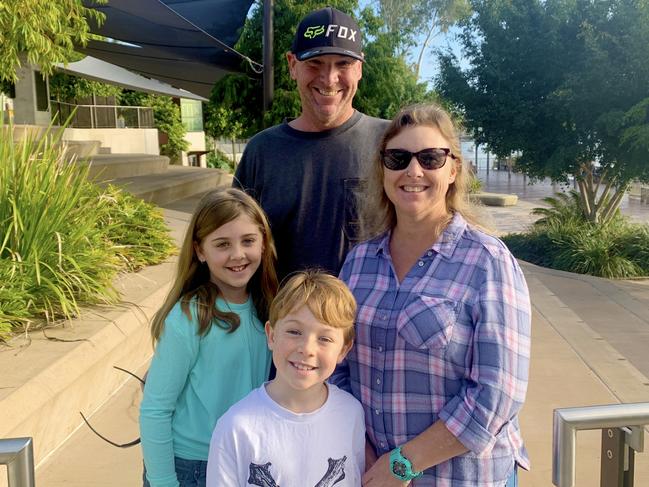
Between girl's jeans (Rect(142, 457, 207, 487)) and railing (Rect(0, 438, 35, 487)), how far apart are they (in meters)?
0.49

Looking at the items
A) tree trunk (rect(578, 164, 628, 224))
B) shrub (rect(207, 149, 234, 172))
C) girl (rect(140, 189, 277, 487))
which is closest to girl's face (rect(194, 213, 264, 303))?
girl (rect(140, 189, 277, 487))

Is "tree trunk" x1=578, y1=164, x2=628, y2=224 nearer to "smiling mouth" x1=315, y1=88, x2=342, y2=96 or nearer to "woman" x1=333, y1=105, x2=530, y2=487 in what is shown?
"smiling mouth" x1=315, y1=88, x2=342, y2=96

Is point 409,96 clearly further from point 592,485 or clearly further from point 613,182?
point 592,485

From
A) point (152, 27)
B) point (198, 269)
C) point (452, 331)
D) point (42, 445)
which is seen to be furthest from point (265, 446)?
point (152, 27)

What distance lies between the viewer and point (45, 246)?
4.29 metres

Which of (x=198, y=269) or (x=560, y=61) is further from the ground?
(x=560, y=61)

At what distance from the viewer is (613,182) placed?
12.6 meters

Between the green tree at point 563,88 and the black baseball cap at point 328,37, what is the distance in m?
9.57

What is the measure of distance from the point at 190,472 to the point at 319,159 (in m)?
1.13

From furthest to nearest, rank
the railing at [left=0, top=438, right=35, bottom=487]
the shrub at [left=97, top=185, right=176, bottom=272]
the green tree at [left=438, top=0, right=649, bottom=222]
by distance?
1. the green tree at [left=438, top=0, right=649, bottom=222]
2. the shrub at [left=97, top=185, right=176, bottom=272]
3. the railing at [left=0, top=438, right=35, bottom=487]

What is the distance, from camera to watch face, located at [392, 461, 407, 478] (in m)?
1.59

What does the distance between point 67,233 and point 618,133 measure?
9.78 meters

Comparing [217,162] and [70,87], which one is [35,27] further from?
[217,162]

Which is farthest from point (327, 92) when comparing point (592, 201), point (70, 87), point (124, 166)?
point (70, 87)
